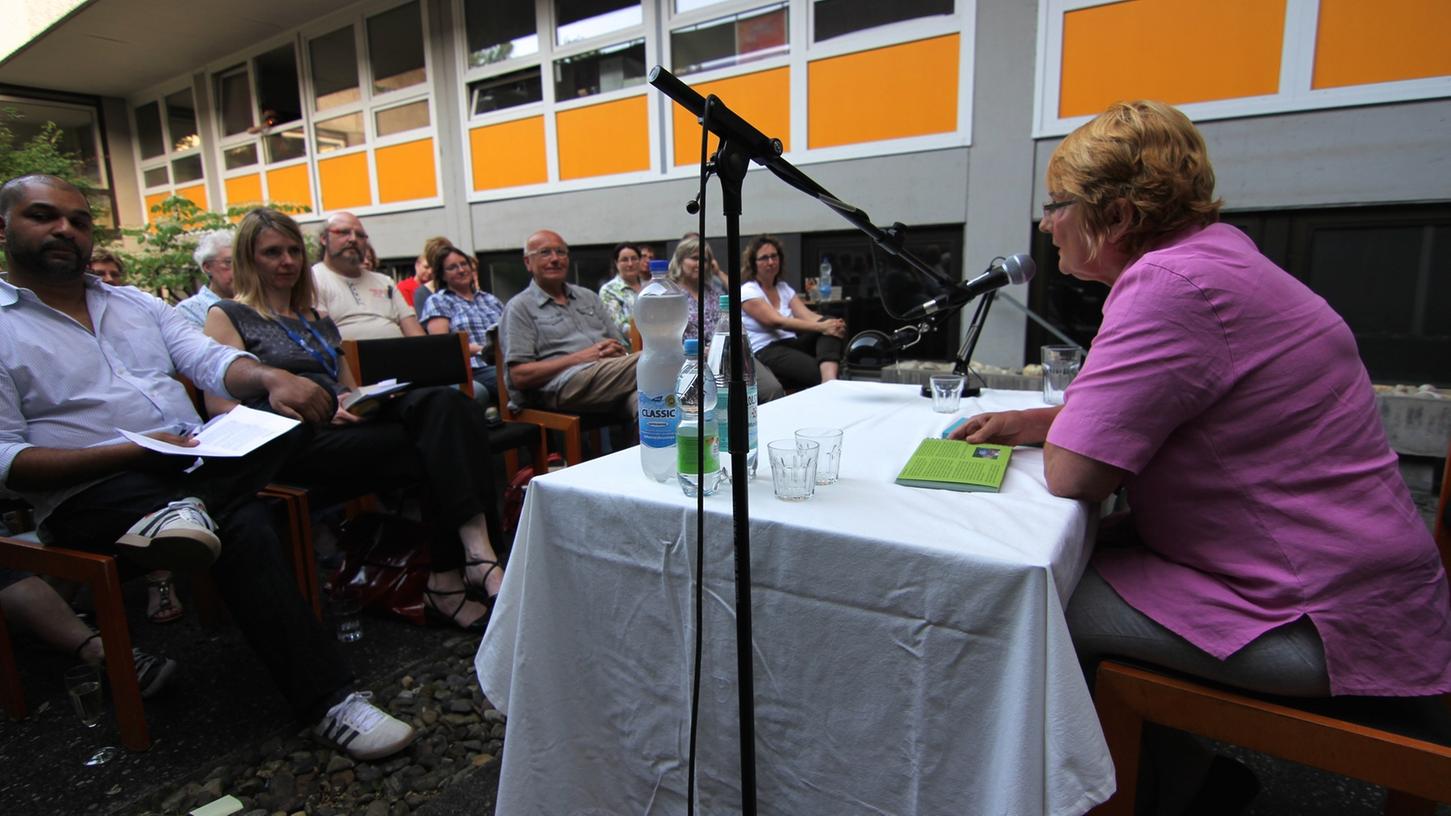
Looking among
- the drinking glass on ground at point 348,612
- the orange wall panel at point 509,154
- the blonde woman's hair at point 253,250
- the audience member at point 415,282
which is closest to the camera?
the drinking glass on ground at point 348,612

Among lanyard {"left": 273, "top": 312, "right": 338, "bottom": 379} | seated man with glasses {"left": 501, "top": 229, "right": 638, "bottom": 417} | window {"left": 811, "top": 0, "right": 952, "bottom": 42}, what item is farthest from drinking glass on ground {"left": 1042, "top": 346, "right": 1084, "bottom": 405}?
window {"left": 811, "top": 0, "right": 952, "bottom": 42}

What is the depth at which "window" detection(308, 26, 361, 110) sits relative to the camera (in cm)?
911

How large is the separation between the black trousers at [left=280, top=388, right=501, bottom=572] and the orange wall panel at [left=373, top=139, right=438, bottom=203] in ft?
21.3

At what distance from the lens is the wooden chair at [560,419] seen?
126 inches

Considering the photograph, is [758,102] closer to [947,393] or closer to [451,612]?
[947,393]

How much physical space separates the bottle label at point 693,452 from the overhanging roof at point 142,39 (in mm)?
10060

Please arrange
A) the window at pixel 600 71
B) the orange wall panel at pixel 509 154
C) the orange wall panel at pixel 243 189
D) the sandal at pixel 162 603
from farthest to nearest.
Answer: the orange wall panel at pixel 243 189 → the orange wall panel at pixel 509 154 → the window at pixel 600 71 → the sandal at pixel 162 603

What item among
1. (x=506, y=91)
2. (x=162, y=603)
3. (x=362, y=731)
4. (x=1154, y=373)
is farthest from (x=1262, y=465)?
(x=506, y=91)

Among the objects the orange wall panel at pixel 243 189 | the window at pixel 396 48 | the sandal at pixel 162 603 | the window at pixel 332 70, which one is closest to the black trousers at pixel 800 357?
the sandal at pixel 162 603

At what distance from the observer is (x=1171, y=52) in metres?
4.45

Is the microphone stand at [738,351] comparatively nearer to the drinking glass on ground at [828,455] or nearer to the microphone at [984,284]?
the drinking glass on ground at [828,455]

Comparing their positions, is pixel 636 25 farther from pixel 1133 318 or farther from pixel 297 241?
pixel 1133 318

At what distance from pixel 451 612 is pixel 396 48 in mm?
8347

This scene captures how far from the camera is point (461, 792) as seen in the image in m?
1.67
